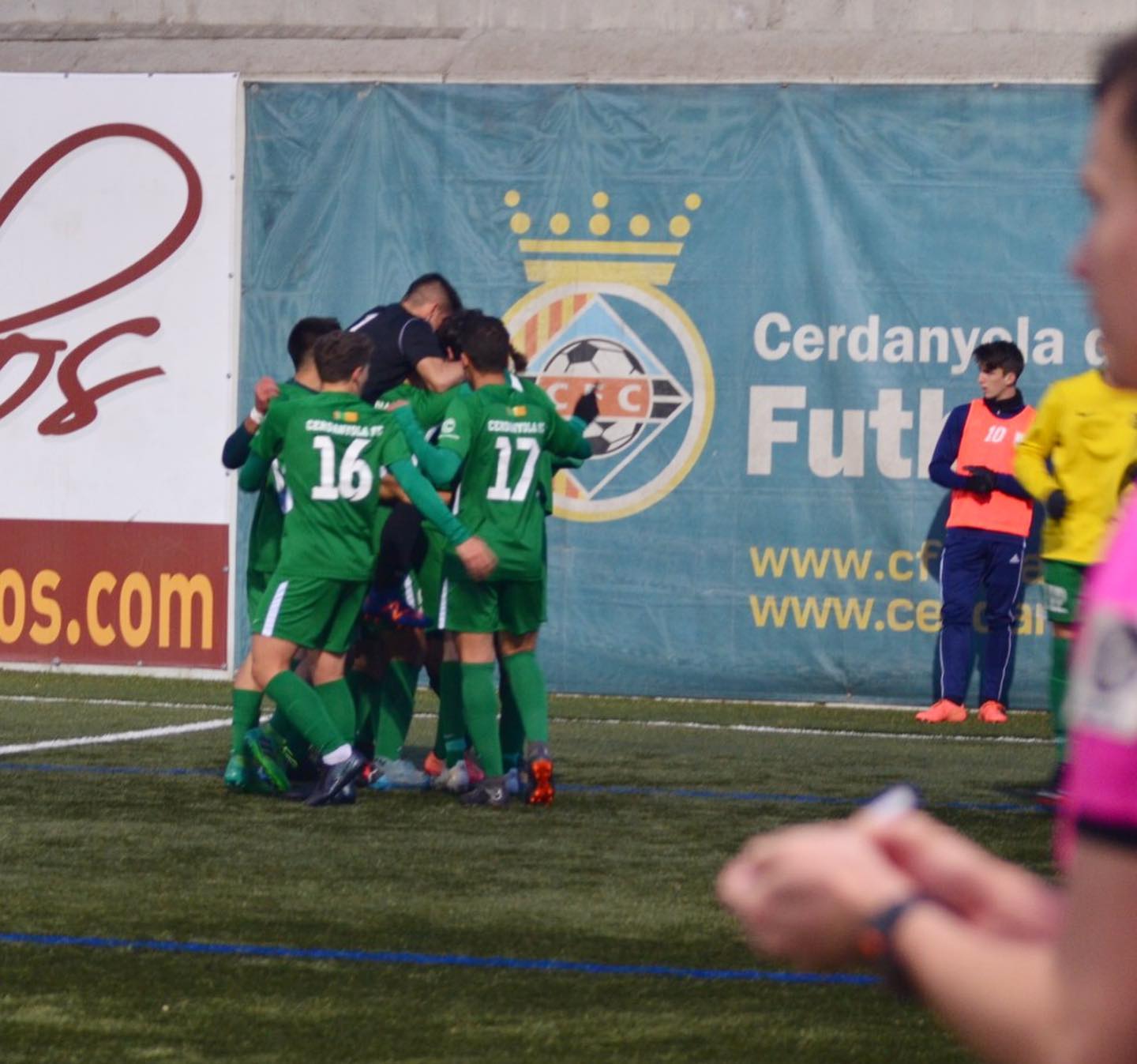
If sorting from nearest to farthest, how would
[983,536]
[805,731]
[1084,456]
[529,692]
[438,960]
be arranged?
[438,960] → [1084,456] → [529,692] → [805,731] → [983,536]

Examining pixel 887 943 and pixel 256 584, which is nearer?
pixel 887 943

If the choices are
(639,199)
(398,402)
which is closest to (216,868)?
(398,402)

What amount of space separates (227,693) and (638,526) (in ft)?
7.48

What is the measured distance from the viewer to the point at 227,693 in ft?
38.1

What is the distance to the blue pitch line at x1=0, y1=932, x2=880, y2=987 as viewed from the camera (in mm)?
5121

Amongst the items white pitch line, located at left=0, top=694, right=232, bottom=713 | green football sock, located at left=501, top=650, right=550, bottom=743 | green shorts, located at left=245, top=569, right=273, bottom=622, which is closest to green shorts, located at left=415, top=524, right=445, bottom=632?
green football sock, located at left=501, top=650, right=550, bottom=743

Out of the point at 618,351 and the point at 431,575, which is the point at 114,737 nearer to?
the point at 431,575

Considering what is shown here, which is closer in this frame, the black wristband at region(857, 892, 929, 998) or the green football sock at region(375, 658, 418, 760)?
the black wristband at region(857, 892, 929, 998)

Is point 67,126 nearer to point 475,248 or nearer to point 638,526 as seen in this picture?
point 475,248

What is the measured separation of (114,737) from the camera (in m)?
9.55

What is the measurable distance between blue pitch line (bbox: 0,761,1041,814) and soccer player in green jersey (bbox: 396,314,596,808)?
56 cm

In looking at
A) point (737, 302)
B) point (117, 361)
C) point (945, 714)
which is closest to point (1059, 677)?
point (945, 714)

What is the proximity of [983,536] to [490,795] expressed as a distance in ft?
13.5

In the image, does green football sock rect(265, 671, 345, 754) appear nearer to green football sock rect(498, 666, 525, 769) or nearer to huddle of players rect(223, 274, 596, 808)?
huddle of players rect(223, 274, 596, 808)
